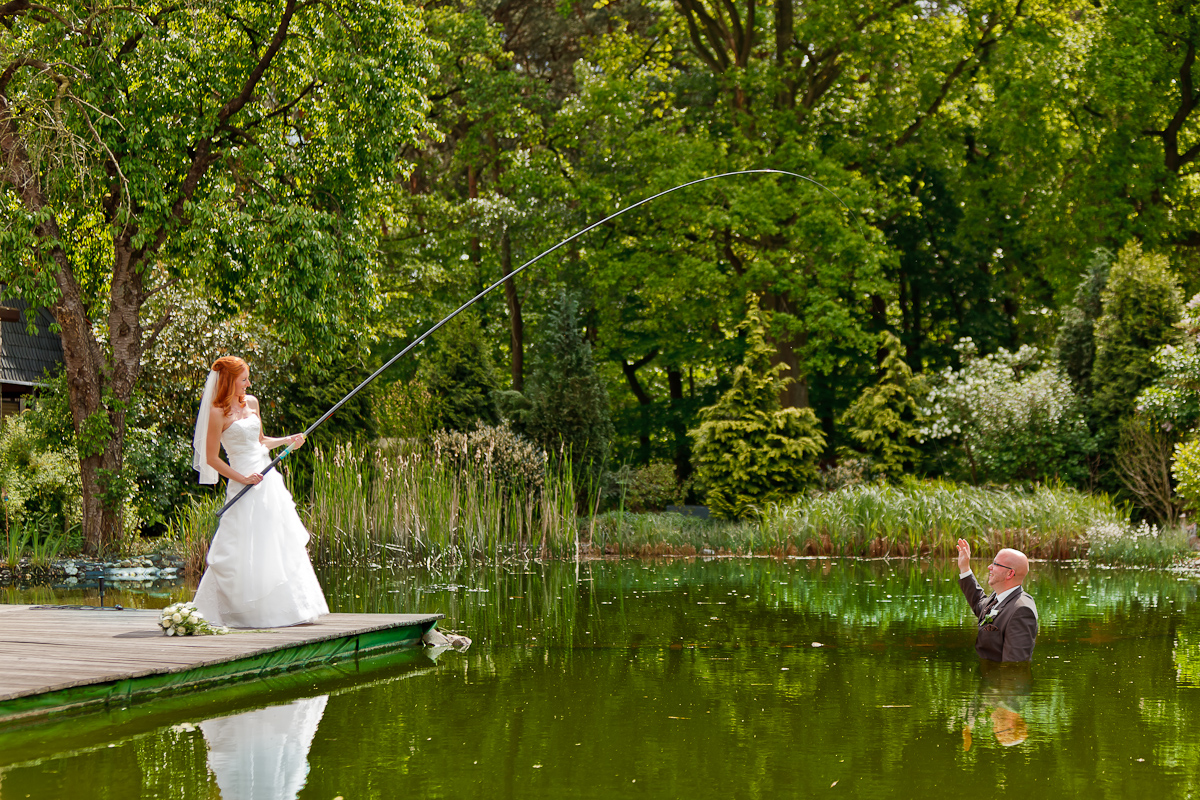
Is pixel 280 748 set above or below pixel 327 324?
below

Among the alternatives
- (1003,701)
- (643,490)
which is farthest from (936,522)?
(1003,701)

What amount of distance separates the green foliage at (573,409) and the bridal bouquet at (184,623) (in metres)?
11.5

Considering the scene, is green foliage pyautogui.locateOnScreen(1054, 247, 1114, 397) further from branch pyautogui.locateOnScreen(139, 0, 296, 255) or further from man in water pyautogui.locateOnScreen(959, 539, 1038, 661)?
branch pyautogui.locateOnScreen(139, 0, 296, 255)

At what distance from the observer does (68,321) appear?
12680mm

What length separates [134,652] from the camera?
6.19 metres

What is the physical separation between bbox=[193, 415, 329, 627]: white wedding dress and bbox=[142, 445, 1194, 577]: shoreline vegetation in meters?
5.47

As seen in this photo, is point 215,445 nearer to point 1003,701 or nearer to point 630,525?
point 1003,701

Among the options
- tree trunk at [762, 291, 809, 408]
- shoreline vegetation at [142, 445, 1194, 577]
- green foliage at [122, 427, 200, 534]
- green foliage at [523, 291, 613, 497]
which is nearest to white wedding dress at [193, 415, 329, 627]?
shoreline vegetation at [142, 445, 1194, 577]

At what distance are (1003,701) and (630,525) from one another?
1030 cm

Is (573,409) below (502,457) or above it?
above

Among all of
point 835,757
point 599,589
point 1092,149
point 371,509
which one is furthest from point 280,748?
point 1092,149

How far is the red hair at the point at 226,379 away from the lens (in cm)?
719

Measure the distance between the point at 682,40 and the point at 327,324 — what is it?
1398 centimetres

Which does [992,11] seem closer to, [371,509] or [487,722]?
[371,509]
